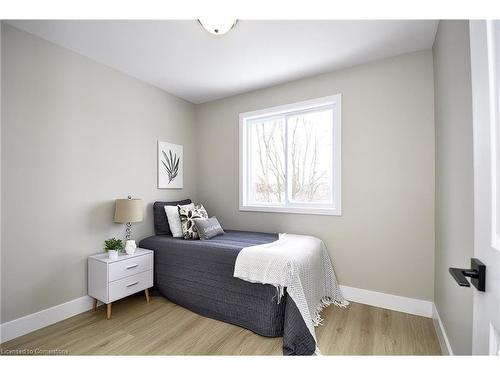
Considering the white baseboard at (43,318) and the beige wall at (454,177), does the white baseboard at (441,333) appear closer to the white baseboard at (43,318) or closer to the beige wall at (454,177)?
the beige wall at (454,177)

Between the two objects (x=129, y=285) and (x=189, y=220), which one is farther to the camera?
(x=189, y=220)

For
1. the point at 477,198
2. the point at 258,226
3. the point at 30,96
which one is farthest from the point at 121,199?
the point at 477,198

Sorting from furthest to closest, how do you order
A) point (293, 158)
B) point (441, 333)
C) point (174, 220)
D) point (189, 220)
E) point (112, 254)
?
point (293, 158)
point (174, 220)
point (189, 220)
point (112, 254)
point (441, 333)

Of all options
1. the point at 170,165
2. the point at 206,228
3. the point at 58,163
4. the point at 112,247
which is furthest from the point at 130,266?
the point at 170,165

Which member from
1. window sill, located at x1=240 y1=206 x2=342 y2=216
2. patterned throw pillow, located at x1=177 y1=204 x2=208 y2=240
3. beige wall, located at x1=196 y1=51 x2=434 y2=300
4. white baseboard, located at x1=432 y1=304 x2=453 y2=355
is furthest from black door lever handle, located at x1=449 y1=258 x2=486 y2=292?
patterned throw pillow, located at x1=177 y1=204 x2=208 y2=240

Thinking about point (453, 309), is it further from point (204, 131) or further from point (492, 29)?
point (204, 131)

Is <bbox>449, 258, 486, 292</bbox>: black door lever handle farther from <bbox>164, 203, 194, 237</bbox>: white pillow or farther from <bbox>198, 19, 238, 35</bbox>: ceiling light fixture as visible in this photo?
<bbox>164, 203, 194, 237</bbox>: white pillow

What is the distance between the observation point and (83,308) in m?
2.31

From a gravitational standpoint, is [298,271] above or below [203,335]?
above

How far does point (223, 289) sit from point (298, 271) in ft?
2.45

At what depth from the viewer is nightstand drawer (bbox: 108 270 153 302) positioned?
2.21 m

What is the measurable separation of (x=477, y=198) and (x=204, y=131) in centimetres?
342

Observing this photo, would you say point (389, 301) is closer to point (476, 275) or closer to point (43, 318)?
point (476, 275)

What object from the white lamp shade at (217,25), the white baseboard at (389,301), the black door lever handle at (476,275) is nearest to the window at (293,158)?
the white baseboard at (389,301)
